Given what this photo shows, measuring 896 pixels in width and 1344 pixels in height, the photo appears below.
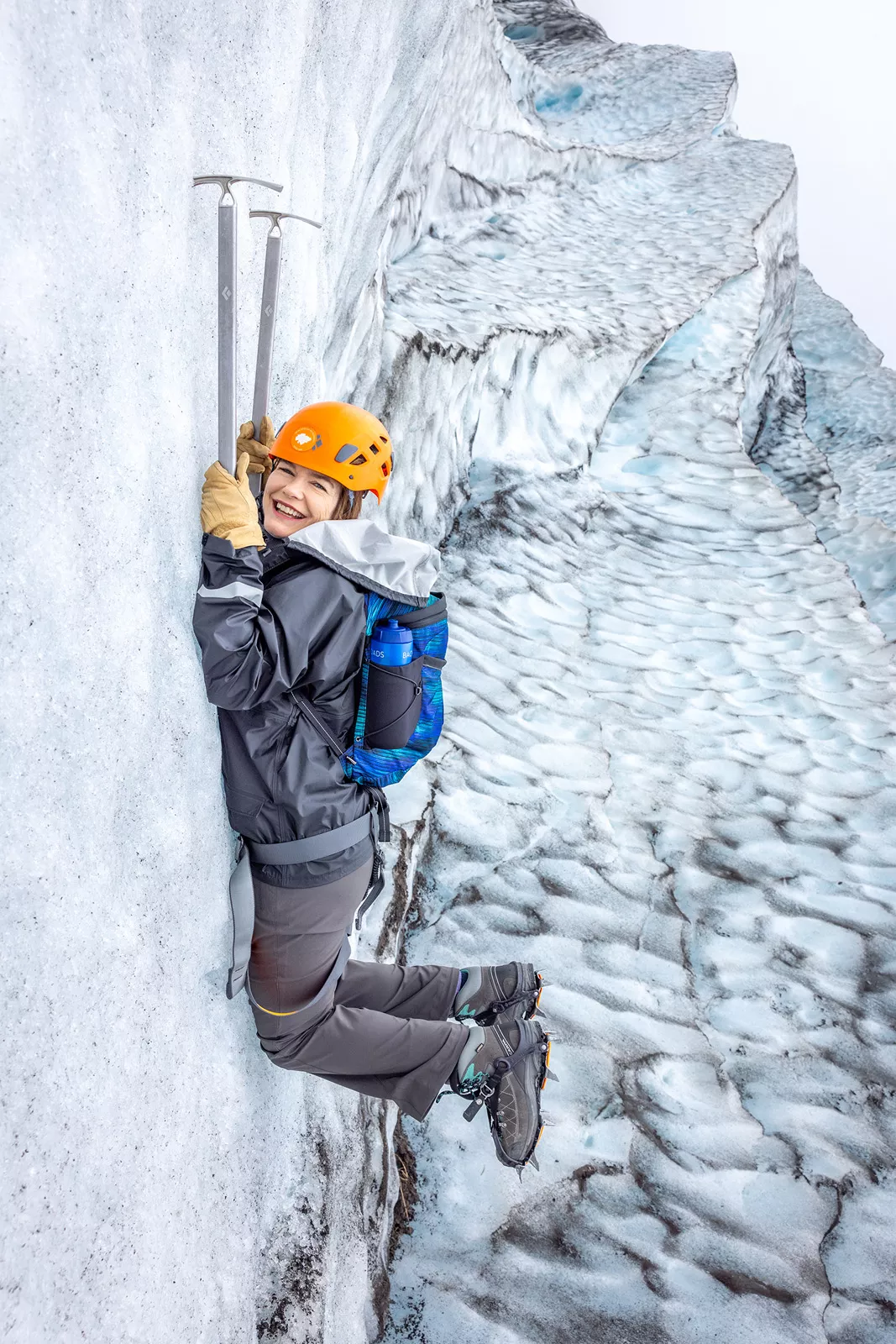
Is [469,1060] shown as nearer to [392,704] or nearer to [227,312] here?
[392,704]

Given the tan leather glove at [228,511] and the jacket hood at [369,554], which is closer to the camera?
the tan leather glove at [228,511]

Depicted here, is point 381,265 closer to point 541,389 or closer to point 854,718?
point 541,389

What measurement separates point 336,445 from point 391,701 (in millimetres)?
462

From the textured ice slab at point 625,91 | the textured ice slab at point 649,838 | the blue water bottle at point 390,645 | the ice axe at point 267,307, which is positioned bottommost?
the textured ice slab at point 649,838

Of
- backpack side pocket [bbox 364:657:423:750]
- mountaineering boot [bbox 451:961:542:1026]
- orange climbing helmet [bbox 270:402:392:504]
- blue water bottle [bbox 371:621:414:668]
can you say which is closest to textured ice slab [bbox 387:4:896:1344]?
mountaineering boot [bbox 451:961:542:1026]

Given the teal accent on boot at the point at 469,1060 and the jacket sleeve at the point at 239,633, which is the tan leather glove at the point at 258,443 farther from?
the teal accent on boot at the point at 469,1060

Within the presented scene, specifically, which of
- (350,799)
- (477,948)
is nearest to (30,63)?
(350,799)

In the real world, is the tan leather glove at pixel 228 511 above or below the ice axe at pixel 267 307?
below

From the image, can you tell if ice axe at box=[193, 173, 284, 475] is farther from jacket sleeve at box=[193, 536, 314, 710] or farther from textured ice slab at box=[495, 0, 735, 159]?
textured ice slab at box=[495, 0, 735, 159]

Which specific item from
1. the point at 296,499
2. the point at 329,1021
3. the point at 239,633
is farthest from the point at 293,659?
the point at 329,1021

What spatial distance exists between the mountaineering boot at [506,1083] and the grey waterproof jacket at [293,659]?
494 mm

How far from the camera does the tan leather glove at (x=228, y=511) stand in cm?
144

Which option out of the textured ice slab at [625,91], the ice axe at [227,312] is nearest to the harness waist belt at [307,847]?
the ice axe at [227,312]

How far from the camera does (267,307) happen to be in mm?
1603
